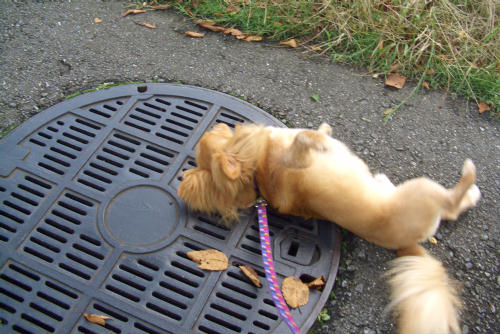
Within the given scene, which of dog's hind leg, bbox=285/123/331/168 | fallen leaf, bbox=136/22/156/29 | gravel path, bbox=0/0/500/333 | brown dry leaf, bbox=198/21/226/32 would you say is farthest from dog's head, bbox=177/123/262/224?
fallen leaf, bbox=136/22/156/29

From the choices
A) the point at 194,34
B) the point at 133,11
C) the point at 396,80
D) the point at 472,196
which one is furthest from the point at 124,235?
the point at 396,80

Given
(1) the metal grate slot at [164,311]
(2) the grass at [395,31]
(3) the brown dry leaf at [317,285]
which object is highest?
(2) the grass at [395,31]

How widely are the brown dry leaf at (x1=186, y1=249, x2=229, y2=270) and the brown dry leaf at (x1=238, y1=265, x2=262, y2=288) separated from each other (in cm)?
10

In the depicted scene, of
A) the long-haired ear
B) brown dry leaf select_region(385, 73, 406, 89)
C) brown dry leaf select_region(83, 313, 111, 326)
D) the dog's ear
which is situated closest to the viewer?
brown dry leaf select_region(83, 313, 111, 326)

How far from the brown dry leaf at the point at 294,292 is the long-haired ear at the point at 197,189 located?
0.60m

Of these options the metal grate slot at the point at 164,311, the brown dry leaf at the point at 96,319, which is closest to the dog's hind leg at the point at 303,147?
the metal grate slot at the point at 164,311

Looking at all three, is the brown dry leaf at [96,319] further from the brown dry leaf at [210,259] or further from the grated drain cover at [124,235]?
the brown dry leaf at [210,259]

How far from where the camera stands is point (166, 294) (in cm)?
197

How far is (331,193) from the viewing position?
6.54ft

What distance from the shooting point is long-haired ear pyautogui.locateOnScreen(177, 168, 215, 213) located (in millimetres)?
2119

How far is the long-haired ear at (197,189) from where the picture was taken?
212 cm

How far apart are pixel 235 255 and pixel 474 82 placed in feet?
7.71

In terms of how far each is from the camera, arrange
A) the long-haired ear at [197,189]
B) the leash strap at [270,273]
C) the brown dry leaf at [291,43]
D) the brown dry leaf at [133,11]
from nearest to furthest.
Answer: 1. the leash strap at [270,273]
2. the long-haired ear at [197,189]
3. the brown dry leaf at [291,43]
4. the brown dry leaf at [133,11]

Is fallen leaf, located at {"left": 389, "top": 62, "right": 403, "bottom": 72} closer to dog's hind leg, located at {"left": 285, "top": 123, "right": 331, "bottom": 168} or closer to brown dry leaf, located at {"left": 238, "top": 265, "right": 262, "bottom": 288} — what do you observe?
dog's hind leg, located at {"left": 285, "top": 123, "right": 331, "bottom": 168}
